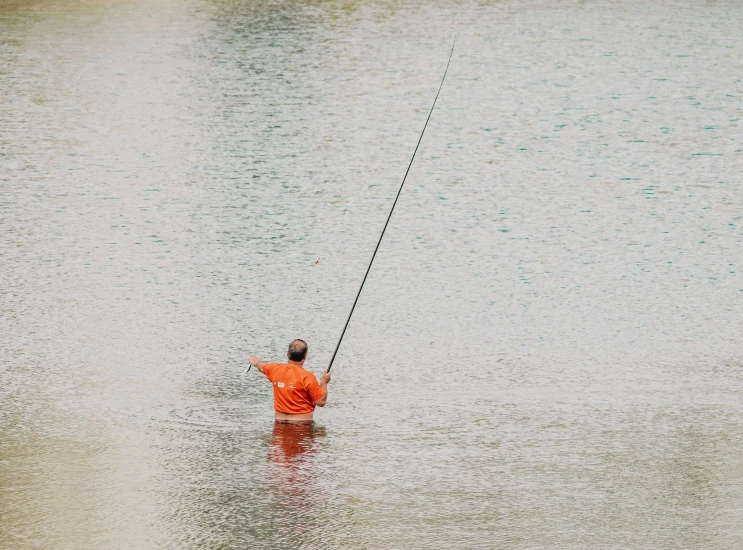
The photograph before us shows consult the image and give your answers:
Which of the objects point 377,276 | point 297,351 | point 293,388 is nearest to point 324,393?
point 293,388

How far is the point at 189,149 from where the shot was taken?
1284 cm

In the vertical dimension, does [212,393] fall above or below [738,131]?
above

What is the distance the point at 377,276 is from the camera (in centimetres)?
986

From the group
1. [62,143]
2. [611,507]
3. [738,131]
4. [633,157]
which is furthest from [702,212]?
[62,143]

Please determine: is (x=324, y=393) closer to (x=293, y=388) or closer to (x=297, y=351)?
(x=293, y=388)

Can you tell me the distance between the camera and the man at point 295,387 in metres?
6.72

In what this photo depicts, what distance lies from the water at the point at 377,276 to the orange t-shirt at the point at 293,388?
0.70ft

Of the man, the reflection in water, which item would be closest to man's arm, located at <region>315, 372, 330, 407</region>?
the man

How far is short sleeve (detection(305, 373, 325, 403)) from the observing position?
6719 millimetres

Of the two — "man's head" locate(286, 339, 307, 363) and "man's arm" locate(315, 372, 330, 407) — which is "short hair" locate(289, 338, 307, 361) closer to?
"man's head" locate(286, 339, 307, 363)

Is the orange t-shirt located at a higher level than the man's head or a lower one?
lower

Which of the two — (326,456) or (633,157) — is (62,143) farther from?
(326,456)

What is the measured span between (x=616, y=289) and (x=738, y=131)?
473 centimetres

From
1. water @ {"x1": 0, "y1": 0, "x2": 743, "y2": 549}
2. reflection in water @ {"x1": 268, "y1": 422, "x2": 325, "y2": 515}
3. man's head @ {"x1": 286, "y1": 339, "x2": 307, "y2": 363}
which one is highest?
man's head @ {"x1": 286, "y1": 339, "x2": 307, "y2": 363}
